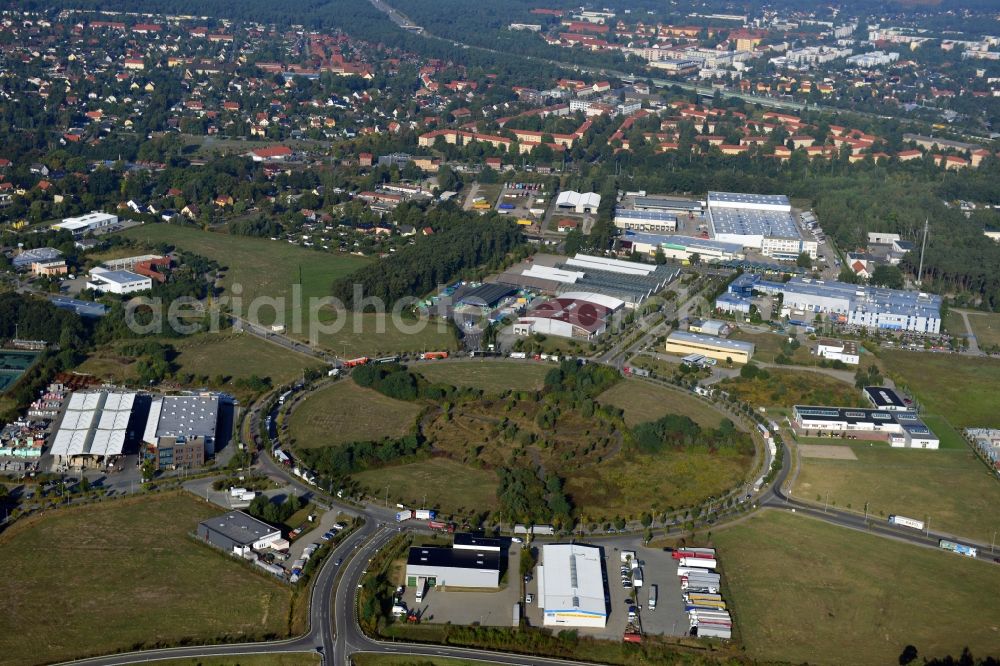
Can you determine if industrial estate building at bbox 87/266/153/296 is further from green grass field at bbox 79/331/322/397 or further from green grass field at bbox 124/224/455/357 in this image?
green grass field at bbox 79/331/322/397

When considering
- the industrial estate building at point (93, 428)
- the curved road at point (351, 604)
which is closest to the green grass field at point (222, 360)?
the industrial estate building at point (93, 428)

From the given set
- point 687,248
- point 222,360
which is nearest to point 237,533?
point 222,360

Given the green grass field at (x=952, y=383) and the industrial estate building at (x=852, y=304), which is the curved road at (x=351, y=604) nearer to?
the green grass field at (x=952, y=383)

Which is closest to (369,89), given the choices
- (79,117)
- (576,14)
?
(79,117)

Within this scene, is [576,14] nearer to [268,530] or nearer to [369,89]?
[369,89]

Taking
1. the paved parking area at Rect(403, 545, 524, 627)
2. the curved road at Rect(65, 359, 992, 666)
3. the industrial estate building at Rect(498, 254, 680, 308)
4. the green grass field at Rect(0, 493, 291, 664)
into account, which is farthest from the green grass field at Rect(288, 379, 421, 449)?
the industrial estate building at Rect(498, 254, 680, 308)

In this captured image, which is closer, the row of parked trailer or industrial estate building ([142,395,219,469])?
the row of parked trailer
